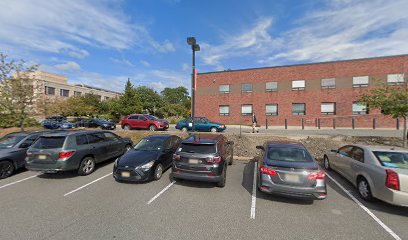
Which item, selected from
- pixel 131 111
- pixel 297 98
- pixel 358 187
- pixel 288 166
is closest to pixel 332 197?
pixel 358 187

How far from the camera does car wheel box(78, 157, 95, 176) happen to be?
273 inches

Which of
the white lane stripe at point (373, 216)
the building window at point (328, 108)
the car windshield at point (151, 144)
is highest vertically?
the building window at point (328, 108)

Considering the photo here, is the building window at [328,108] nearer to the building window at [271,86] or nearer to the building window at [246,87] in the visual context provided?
the building window at [271,86]

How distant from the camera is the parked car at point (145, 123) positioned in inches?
660

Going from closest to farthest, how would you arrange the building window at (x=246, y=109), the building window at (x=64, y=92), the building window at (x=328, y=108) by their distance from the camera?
the building window at (x=328, y=108)
the building window at (x=246, y=109)
the building window at (x=64, y=92)

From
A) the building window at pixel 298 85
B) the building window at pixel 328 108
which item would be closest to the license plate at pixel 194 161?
the building window at pixel 298 85

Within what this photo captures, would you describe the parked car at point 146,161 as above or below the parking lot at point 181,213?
above

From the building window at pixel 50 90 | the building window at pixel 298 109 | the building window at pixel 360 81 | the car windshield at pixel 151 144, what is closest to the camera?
the car windshield at pixel 151 144

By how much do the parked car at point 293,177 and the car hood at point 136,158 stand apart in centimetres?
369

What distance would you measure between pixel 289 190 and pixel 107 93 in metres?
74.6

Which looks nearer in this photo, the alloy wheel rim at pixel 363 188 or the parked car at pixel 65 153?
the alloy wheel rim at pixel 363 188

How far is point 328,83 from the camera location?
23.9m

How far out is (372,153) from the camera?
5168 millimetres

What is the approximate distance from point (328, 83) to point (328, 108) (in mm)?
3208
